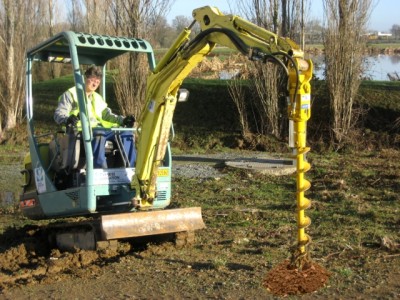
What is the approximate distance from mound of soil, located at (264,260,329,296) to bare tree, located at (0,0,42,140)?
1591cm

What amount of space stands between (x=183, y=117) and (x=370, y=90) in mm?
5608

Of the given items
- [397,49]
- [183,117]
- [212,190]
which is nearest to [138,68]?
[183,117]

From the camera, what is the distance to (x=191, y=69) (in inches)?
288

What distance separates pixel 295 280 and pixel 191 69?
270 centimetres

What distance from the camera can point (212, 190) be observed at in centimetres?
1189

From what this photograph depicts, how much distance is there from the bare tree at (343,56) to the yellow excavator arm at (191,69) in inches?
386

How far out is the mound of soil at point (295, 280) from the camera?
5.91 metres

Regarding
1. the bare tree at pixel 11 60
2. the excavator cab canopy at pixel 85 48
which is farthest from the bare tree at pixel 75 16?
the excavator cab canopy at pixel 85 48

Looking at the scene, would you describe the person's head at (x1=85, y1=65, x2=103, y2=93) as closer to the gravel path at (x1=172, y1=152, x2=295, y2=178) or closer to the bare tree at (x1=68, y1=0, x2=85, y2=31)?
the gravel path at (x1=172, y1=152, x2=295, y2=178)

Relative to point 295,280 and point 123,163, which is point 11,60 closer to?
point 123,163

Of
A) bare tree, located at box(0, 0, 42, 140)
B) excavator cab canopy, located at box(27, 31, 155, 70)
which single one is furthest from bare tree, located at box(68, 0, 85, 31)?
excavator cab canopy, located at box(27, 31, 155, 70)

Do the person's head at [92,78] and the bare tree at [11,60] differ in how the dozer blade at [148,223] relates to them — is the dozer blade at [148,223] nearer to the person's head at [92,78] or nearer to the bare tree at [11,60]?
the person's head at [92,78]

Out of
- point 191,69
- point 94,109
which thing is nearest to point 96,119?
point 94,109

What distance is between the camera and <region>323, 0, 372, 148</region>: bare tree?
16.2 m
